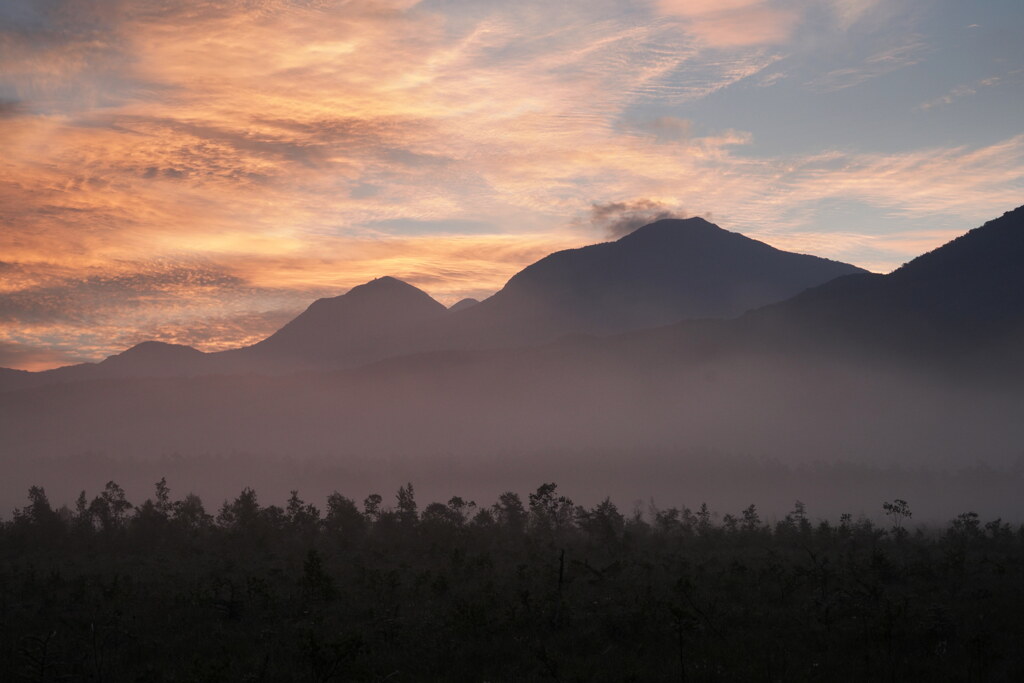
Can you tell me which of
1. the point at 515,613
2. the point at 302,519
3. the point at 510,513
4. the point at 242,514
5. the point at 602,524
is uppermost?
the point at 242,514

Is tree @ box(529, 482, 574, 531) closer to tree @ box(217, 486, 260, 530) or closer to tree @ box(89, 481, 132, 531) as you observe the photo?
tree @ box(217, 486, 260, 530)

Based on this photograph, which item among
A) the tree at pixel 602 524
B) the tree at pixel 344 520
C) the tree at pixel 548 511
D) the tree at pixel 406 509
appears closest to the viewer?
the tree at pixel 602 524

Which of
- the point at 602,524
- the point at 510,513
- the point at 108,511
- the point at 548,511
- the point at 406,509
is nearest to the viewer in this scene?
the point at 602,524

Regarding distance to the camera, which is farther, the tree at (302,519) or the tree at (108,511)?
the tree at (108,511)

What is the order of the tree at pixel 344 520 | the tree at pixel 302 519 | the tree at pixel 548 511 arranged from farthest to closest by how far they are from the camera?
the tree at pixel 548 511
the tree at pixel 302 519
the tree at pixel 344 520

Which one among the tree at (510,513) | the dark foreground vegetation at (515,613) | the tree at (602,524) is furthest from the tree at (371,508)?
the tree at (602,524)

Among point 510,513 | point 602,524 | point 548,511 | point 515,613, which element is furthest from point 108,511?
point 515,613

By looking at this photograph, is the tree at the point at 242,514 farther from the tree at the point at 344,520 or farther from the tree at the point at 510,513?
the tree at the point at 510,513

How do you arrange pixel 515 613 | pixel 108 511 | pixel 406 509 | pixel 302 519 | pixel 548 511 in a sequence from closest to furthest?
pixel 515 613 < pixel 302 519 < pixel 406 509 < pixel 108 511 < pixel 548 511

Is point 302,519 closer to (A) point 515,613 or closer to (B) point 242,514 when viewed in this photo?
(B) point 242,514

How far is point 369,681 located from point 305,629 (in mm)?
5365

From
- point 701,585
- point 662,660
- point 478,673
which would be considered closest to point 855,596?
point 701,585

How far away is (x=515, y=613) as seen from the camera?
856 inches

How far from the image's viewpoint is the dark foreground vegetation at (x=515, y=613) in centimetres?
1709
